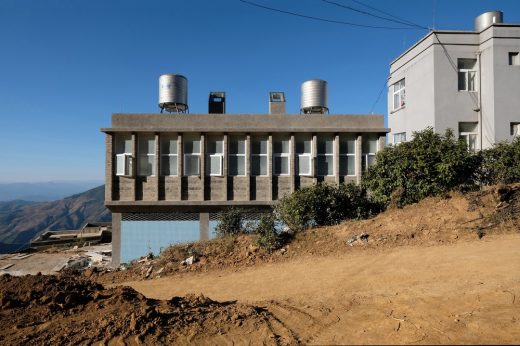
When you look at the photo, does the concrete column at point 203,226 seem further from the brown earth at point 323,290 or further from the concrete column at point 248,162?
the brown earth at point 323,290

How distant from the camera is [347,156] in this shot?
1559 cm

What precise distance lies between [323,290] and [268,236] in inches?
139

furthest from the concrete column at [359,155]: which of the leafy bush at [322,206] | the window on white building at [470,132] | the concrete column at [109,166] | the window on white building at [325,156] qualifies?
the concrete column at [109,166]

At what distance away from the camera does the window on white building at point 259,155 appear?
15391 mm

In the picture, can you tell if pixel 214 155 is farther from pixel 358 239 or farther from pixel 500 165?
pixel 500 165

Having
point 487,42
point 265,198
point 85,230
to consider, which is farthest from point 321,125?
point 85,230

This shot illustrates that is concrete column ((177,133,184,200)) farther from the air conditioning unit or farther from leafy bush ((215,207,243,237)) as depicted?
leafy bush ((215,207,243,237))

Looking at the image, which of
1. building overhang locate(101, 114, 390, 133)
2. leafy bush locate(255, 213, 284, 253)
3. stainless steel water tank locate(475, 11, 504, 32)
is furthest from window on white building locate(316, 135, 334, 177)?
stainless steel water tank locate(475, 11, 504, 32)

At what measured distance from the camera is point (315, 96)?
56.0ft

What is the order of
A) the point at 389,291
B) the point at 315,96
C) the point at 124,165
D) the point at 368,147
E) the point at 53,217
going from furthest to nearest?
the point at 53,217
the point at 315,96
the point at 368,147
the point at 124,165
the point at 389,291

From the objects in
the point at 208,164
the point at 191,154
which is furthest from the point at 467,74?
the point at 191,154

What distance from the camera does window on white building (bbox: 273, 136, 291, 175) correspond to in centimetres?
1545

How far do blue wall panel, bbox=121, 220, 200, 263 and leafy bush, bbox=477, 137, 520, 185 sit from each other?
1215cm

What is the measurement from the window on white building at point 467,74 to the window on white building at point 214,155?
1272 cm
